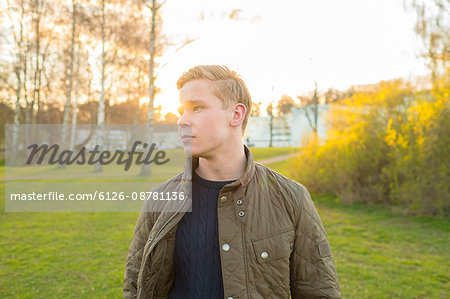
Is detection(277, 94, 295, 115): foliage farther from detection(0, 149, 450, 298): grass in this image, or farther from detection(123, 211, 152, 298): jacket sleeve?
detection(123, 211, 152, 298): jacket sleeve

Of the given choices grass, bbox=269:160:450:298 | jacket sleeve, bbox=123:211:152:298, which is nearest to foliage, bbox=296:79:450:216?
grass, bbox=269:160:450:298

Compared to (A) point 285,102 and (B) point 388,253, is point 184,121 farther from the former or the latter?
(A) point 285,102

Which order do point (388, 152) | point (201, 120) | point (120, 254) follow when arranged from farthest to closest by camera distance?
point (388, 152), point (120, 254), point (201, 120)

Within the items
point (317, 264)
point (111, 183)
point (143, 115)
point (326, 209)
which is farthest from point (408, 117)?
point (143, 115)

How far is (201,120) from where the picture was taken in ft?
5.99

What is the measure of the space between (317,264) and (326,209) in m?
8.85

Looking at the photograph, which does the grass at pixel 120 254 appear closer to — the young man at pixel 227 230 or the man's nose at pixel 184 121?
the young man at pixel 227 230

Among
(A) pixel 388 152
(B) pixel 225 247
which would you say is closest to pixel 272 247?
(B) pixel 225 247

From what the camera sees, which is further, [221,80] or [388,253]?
[388,253]

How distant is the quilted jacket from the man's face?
0.72 ft

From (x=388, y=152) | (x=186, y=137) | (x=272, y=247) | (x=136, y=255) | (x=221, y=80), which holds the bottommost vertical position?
(x=136, y=255)

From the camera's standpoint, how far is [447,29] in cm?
1058

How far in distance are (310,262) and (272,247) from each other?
249mm

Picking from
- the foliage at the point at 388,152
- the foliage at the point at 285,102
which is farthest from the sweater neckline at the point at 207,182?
the foliage at the point at 285,102
